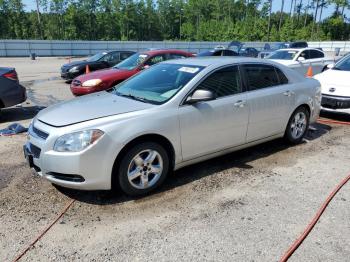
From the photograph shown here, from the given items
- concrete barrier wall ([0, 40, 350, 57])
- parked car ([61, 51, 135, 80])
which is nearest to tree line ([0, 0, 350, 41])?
concrete barrier wall ([0, 40, 350, 57])

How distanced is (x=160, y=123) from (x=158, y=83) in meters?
0.95

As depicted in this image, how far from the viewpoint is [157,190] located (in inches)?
173

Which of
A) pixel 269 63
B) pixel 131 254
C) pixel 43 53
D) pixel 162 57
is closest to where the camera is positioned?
pixel 131 254

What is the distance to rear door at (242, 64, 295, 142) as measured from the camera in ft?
17.0

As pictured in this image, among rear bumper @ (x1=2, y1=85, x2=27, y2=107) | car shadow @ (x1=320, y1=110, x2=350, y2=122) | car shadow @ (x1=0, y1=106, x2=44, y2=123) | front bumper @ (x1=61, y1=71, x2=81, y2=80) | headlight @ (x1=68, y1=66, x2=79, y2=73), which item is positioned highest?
rear bumper @ (x1=2, y1=85, x2=27, y2=107)

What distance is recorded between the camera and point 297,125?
20.1 feet

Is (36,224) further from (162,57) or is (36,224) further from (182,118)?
(162,57)

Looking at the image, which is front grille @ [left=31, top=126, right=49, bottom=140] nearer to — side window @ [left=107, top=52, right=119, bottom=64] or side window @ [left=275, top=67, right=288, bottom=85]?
side window @ [left=275, top=67, right=288, bottom=85]

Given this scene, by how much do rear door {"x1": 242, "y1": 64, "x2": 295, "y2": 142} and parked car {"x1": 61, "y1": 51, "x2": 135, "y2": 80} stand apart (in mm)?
10537

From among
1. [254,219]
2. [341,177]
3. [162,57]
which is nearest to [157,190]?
[254,219]

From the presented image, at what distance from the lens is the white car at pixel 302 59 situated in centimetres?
1327

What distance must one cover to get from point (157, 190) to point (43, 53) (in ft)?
124

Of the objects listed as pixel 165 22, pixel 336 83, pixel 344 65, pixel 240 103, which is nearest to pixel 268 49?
pixel 344 65

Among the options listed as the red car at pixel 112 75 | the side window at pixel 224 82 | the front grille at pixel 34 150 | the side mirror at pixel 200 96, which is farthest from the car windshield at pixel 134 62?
the front grille at pixel 34 150
